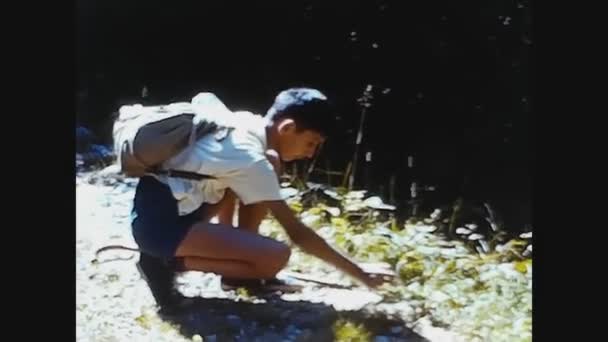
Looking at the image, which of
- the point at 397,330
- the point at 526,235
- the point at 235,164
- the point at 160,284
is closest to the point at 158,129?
the point at 235,164

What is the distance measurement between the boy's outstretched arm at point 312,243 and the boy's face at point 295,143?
7 centimetres

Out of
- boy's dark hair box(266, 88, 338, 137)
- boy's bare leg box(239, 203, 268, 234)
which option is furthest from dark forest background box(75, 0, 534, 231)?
boy's bare leg box(239, 203, 268, 234)

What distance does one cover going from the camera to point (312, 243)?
6.64ft

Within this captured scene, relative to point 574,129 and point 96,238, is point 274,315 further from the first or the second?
point 574,129

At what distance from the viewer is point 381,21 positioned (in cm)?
199

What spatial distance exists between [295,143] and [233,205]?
13cm

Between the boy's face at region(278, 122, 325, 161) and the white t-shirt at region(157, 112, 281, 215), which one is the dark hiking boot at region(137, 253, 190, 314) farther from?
the boy's face at region(278, 122, 325, 161)

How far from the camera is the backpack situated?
1.99 m

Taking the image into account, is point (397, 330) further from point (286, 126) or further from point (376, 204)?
point (286, 126)

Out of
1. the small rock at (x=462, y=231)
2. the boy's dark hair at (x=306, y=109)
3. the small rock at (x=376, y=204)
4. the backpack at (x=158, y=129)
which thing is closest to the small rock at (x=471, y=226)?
the small rock at (x=462, y=231)

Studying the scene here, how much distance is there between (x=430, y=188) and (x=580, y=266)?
0.25m

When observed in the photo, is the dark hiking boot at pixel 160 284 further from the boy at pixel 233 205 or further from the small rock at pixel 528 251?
the small rock at pixel 528 251

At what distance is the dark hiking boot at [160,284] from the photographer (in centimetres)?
201

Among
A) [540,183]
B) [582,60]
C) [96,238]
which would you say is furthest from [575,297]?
[96,238]
